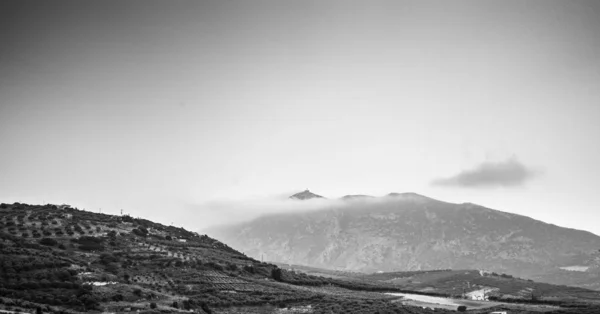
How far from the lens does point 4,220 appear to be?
157 meters

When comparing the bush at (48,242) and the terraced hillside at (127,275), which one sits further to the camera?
the bush at (48,242)

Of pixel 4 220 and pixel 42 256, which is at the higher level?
pixel 4 220

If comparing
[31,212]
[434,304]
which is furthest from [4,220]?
[434,304]

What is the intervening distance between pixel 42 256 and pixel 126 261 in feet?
87.8

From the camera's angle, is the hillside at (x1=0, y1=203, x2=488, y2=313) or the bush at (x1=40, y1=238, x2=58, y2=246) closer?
the hillside at (x1=0, y1=203, x2=488, y2=313)

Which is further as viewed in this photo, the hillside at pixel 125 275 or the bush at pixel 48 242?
the bush at pixel 48 242

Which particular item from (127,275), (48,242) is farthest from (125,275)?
(48,242)

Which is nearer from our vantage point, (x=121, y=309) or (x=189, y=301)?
(x=121, y=309)

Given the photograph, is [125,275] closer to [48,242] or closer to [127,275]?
[127,275]

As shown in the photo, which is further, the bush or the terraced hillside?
the bush

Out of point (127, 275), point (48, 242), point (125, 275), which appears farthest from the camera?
point (48, 242)

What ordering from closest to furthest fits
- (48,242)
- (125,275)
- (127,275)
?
(125,275) → (127,275) → (48,242)

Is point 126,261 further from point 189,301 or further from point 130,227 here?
point 130,227

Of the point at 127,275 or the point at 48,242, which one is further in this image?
the point at 48,242
